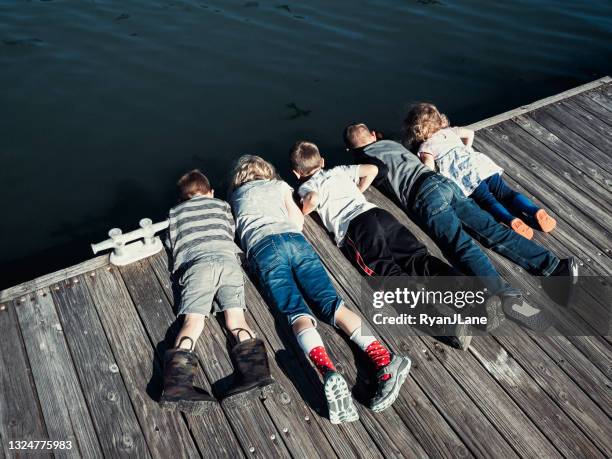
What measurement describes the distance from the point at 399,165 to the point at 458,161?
26.2 inches

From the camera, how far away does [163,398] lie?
3.90 m

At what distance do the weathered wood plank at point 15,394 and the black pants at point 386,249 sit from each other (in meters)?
2.85

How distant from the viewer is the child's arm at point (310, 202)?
5.29 metres

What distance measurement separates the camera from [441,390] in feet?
13.8

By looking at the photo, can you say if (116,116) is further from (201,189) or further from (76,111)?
(201,189)

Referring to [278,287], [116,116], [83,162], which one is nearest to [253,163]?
[278,287]

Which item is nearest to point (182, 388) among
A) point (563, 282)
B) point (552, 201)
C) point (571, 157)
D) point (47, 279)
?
point (47, 279)

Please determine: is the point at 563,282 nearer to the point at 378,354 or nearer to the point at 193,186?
the point at 378,354

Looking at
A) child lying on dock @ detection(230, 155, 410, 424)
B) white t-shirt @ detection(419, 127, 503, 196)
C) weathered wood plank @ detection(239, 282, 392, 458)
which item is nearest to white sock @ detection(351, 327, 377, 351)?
child lying on dock @ detection(230, 155, 410, 424)

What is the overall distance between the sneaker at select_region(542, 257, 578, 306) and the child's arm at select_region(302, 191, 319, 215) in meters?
2.21

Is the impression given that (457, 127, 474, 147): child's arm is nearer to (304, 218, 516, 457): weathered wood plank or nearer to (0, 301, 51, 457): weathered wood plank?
(304, 218, 516, 457): weathered wood plank

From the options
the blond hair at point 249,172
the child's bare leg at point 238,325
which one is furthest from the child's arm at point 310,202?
the child's bare leg at point 238,325

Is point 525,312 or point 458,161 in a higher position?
point 458,161

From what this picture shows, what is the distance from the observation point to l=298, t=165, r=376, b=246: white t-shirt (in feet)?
17.0
